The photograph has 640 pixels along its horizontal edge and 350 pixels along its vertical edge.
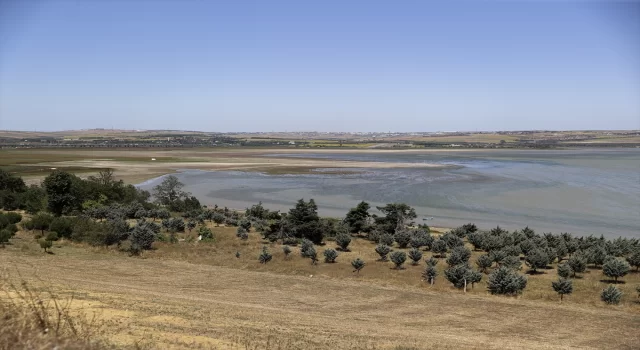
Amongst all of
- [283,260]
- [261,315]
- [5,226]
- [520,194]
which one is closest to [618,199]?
[520,194]

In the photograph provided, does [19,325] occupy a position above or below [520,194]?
above

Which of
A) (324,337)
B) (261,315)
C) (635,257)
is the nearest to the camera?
(324,337)

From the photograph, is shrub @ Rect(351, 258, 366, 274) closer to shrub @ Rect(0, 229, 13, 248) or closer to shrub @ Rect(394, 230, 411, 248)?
shrub @ Rect(394, 230, 411, 248)

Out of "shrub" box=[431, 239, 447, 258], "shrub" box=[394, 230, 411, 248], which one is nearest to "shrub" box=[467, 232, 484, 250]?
"shrub" box=[431, 239, 447, 258]

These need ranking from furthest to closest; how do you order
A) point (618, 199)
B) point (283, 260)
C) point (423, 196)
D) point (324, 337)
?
point (423, 196)
point (618, 199)
point (283, 260)
point (324, 337)

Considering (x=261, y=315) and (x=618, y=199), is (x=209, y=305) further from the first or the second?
(x=618, y=199)
